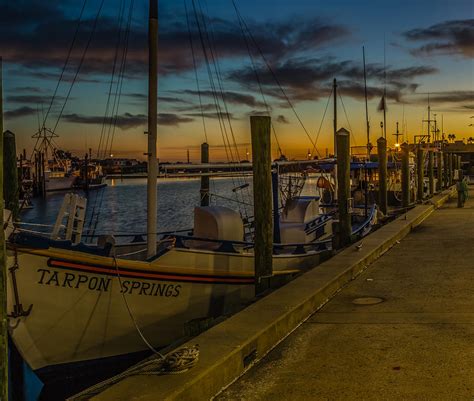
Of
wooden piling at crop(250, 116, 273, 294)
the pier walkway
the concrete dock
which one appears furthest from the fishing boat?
the pier walkway

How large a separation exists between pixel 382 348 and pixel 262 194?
4962 mm

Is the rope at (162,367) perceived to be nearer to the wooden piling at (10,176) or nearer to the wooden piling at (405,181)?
the wooden piling at (10,176)

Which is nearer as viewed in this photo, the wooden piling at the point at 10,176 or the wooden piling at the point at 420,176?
the wooden piling at the point at 10,176

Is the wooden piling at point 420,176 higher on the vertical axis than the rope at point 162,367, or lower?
higher

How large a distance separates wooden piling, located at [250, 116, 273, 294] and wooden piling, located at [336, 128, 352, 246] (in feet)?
16.7

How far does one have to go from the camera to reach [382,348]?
21.2ft

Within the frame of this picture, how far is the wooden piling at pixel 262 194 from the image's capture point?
10.9 meters

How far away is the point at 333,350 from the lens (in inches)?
256

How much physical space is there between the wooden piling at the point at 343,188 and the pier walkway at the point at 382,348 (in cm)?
447

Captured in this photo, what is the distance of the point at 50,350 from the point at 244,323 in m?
4.13

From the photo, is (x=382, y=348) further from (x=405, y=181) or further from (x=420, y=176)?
(x=420, y=176)

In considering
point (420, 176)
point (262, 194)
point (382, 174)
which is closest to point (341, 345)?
point (262, 194)

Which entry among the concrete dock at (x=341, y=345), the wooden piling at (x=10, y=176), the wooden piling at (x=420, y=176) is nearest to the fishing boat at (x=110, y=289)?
the concrete dock at (x=341, y=345)

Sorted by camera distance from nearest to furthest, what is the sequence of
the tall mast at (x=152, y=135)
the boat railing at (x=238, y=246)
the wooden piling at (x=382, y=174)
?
the tall mast at (x=152, y=135) < the boat railing at (x=238, y=246) < the wooden piling at (x=382, y=174)
